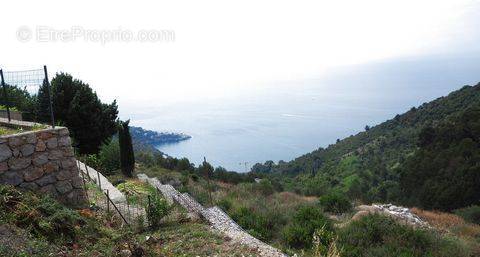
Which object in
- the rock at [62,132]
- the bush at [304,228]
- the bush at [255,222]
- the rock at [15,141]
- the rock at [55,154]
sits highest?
the rock at [62,132]

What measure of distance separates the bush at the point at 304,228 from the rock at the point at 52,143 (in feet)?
14.7

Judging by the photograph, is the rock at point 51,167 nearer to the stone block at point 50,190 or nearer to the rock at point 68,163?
the rock at point 68,163

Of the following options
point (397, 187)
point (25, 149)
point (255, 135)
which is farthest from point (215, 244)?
point (255, 135)

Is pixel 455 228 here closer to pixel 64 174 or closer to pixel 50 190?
pixel 64 174

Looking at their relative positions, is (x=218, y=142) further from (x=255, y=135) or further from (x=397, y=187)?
(x=397, y=187)

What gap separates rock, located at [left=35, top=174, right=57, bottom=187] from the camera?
6.23 m

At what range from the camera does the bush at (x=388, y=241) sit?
6219mm

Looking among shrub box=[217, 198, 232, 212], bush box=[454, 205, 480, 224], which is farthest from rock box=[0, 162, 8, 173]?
bush box=[454, 205, 480, 224]

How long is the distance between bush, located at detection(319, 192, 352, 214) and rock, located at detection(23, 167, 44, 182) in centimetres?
760

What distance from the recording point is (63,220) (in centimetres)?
525

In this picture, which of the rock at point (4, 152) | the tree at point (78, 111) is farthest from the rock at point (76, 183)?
the tree at point (78, 111)

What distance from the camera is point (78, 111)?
16047 millimetres

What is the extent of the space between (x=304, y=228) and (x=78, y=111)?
12468 millimetres

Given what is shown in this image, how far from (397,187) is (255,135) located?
108m
